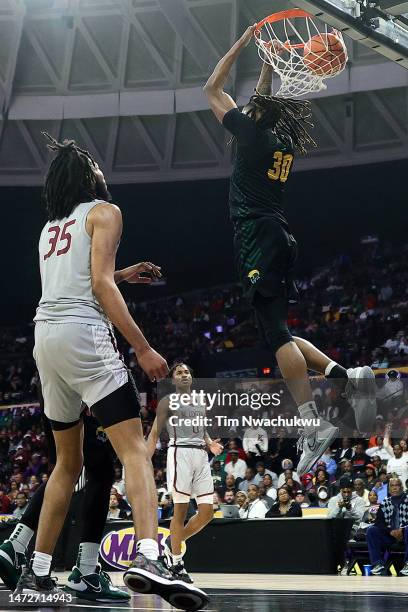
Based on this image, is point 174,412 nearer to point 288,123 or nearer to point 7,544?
point 288,123

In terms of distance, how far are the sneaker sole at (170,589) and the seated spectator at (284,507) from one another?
8869mm

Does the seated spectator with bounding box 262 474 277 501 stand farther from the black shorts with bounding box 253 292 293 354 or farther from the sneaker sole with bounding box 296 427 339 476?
the black shorts with bounding box 253 292 293 354

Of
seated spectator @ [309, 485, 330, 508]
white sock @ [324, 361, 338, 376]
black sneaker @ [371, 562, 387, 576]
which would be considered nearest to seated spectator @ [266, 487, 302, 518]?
seated spectator @ [309, 485, 330, 508]

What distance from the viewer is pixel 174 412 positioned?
943cm

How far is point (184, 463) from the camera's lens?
9.06 m

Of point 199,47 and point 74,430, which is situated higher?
point 199,47

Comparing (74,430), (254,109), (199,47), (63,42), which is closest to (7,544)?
(74,430)

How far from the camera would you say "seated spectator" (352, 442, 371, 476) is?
1454 cm

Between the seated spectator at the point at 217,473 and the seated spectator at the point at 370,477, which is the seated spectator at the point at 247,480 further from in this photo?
the seated spectator at the point at 370,477

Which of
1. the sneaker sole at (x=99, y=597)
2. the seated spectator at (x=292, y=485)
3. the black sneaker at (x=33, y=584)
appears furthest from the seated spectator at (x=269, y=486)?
the black sneaker at (x=33, y=584)

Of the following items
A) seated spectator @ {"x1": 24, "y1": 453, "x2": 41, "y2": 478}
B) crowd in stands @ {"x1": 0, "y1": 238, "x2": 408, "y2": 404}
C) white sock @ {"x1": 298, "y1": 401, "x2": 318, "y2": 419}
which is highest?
crowd in stands @ {"x1": 0, "y1": 238, "x2": 408, "y2": 404}

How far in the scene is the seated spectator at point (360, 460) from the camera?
14.5m

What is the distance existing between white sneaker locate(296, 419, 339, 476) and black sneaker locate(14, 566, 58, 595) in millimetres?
1961

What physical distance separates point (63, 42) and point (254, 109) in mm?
20441
